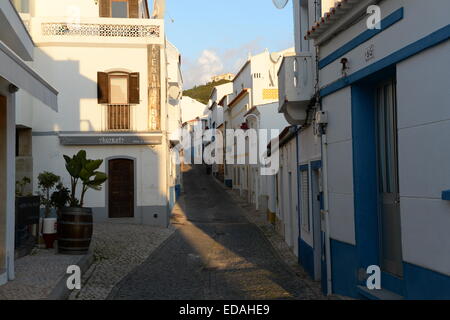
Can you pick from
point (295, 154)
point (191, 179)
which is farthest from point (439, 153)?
point (191, 179)

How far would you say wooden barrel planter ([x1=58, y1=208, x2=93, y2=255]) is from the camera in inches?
442

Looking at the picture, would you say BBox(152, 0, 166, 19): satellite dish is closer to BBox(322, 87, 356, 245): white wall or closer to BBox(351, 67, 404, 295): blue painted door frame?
BBox(322, 87, 356, 245): white wall


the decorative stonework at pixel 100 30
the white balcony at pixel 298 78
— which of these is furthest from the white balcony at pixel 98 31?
the white balcony at pixel 298 78

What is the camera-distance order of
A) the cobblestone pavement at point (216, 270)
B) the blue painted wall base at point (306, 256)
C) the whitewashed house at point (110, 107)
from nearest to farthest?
the cobblestone pavement at point (216, 270)
the blue painted wall base at point (306, 256)
the whitewashed house at point (110, 107)

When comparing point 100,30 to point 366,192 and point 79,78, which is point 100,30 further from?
point 366,192


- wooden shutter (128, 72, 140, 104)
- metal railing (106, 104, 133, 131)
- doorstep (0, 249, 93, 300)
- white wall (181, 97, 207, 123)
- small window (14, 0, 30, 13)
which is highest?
white wall (181, 97, 207, 123)

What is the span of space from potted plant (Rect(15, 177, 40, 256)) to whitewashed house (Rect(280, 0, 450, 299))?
5.90m

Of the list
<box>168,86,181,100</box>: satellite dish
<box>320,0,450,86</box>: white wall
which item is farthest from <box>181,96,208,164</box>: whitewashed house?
<box>320,0,450,86</box>: white wall

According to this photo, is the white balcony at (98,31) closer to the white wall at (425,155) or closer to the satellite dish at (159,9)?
the satellite dish at (159,9)

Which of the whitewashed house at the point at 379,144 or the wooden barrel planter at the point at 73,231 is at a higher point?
the whitewashed house at the point at 379,144

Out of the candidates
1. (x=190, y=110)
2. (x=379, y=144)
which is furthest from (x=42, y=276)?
(x=190, y=110)

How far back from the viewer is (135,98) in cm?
1900

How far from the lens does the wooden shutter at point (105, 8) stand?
778 inches
